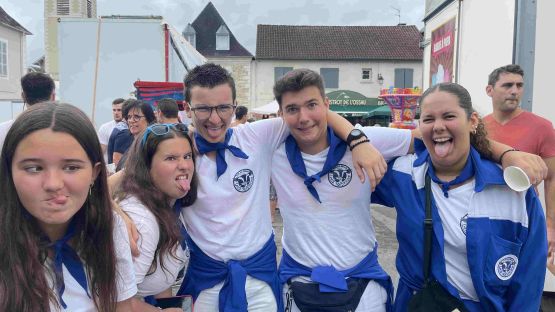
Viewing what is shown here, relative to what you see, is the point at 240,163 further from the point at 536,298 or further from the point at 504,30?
the point at 504,30

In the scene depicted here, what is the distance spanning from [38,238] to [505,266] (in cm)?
197

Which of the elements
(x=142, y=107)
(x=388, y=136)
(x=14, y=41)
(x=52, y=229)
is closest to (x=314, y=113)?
(x=388, y=136)

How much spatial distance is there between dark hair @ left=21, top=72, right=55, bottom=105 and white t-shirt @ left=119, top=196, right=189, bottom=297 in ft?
9.19

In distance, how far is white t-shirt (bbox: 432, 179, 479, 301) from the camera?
6.75 feet

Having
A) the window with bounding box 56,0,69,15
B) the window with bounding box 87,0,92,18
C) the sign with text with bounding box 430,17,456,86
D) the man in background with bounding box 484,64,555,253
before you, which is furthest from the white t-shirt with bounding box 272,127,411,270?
the window with bounding box 87,0,92,18

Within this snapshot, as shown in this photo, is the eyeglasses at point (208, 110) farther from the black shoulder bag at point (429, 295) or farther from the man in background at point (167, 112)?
the man in background at point (167, 112)

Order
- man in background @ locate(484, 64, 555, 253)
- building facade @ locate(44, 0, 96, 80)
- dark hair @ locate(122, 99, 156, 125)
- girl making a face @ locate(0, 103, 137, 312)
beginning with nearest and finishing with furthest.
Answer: girl making a face @ locate(0, 103, 137, 312), man in background @ locate(484, 64, 555, 253), dark hair @ locate(122, 99, 156, 125), building facade @ locate(44, 0, 96, 80)

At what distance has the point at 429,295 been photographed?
207 cm

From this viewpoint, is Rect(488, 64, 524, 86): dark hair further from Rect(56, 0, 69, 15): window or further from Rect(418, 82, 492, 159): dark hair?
Rect(56, 0, 69, 15): window

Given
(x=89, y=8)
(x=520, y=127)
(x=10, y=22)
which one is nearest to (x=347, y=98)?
(x=10, y=22)

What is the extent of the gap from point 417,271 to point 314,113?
97 centimetres

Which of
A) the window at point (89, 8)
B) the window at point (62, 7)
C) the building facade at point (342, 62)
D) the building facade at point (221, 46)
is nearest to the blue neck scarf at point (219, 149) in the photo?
the building facade at point (221, 46)

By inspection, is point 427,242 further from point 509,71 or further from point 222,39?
point 222,39

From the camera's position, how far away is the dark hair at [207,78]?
2.46 metres
